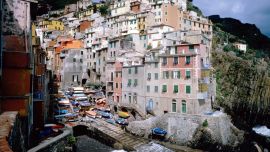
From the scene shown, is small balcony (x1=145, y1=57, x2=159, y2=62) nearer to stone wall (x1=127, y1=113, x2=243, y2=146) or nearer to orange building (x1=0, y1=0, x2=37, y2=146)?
stone wall (x1=127, y1=113, x2=243, y2=146)

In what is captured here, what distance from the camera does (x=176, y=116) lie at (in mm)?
44781

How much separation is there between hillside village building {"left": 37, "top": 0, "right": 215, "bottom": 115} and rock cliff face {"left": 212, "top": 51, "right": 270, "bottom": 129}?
6096mm

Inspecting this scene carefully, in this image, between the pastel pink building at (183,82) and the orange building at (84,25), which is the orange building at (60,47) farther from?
the pastel pink building at (183,82)

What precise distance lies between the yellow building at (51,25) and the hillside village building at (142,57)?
1.14 ft

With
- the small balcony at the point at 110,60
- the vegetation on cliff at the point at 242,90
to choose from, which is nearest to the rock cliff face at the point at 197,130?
the vegetation on cliff at the point at 242,90

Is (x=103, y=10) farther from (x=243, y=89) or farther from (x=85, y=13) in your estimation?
(x=243, y=89)

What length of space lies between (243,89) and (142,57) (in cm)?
2771

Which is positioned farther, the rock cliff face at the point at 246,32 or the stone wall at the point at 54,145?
the rock cliff face at the point at 246,32

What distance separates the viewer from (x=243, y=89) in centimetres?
7038

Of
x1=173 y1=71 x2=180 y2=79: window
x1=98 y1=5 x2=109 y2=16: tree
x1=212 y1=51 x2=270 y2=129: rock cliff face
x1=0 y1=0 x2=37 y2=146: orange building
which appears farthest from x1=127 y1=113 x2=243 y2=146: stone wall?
x1=98 y1=5 x2=109 y2=16: tree

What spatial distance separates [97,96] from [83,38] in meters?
28.4

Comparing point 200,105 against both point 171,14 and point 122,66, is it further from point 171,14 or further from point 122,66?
point 171,14

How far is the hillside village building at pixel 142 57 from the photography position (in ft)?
150

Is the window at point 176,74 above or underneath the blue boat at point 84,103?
above
